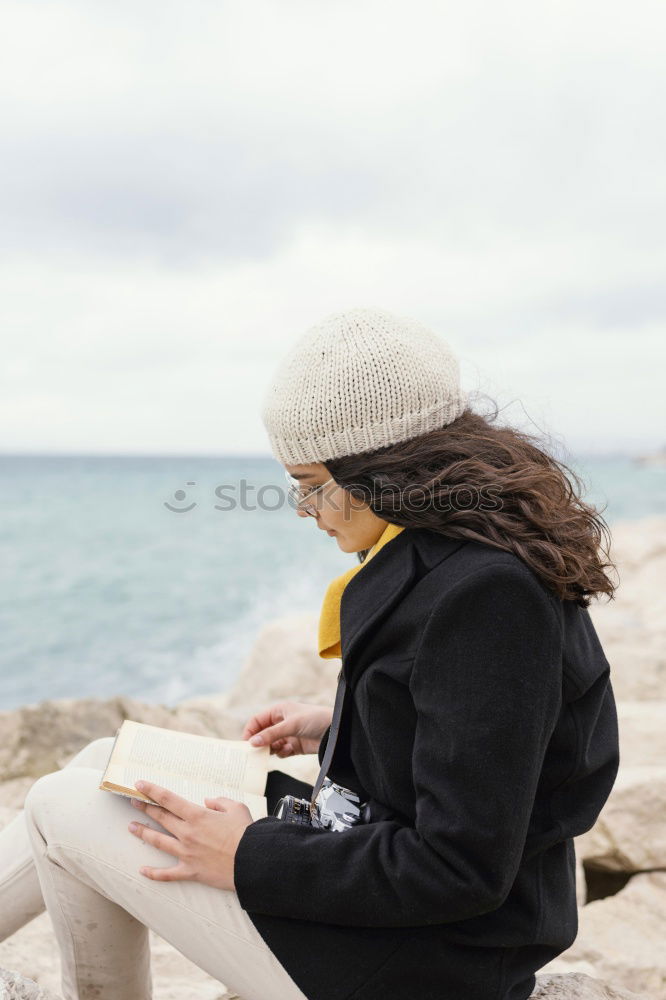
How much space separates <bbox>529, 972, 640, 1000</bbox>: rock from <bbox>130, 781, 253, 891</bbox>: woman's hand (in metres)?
0.88

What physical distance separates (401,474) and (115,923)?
1.13m

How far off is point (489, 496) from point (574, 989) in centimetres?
126

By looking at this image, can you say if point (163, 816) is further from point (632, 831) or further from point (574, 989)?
point (632, 831)

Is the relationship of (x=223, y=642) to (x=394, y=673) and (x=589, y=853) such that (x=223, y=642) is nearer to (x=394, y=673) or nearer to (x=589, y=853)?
(x=589, y=853)

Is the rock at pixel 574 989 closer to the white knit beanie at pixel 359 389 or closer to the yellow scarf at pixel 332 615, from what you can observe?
the yellow scarf at pixel 332 615

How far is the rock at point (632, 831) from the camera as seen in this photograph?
136 inches

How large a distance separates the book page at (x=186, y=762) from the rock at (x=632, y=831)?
1.92 meters

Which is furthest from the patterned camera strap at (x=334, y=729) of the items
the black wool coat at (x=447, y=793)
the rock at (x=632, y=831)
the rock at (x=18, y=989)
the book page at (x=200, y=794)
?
the rock at (x=632, y=831)

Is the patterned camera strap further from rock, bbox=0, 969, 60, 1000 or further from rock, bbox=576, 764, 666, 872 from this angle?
rock, bbox=576, 764, 666, 872

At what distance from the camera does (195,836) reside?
164 cm

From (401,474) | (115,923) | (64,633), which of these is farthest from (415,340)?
(64,633)

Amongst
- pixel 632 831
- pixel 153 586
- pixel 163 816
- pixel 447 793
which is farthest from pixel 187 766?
pixel 153 586

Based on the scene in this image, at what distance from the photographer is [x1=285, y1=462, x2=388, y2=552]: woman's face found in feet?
5.96

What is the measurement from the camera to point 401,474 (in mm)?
1706
